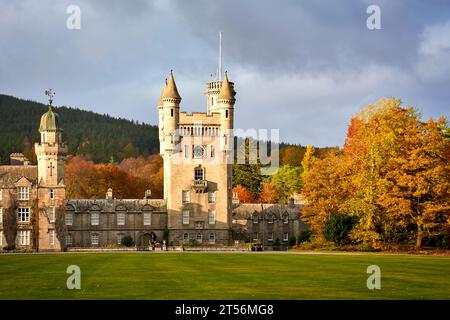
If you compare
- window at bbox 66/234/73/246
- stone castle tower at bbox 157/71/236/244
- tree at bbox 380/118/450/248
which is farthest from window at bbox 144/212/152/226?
tree at bbox 380/118/450/248

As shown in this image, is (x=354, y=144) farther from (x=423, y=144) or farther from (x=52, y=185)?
(x=52, y=185)

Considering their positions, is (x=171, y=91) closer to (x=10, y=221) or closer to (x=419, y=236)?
(x=10, y=221)

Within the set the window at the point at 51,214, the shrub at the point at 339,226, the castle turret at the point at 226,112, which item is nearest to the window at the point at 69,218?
the window at the point at 51,214

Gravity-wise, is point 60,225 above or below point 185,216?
below

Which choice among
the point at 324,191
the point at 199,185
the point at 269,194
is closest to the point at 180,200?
the point at 199,185

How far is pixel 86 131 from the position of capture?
16662 centimetres

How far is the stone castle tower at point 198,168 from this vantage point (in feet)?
265

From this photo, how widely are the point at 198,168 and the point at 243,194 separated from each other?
1218 inches

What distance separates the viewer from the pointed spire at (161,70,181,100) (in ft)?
266

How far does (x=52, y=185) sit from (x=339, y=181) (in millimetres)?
24936

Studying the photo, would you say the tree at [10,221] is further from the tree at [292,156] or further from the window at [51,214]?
the tree at [292,156]

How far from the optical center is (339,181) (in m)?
68.2
